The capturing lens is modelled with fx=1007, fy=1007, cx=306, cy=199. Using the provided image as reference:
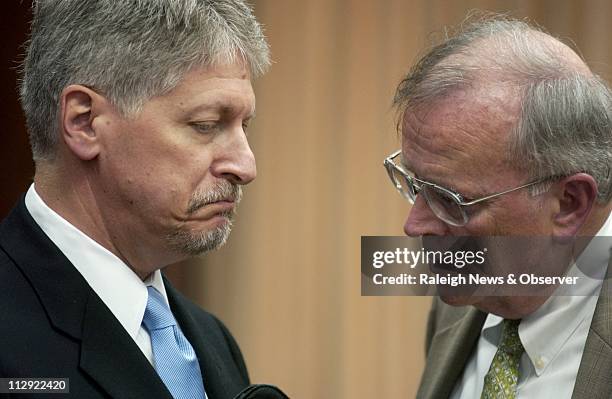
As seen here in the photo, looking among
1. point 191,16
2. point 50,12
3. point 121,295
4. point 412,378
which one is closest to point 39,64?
point 50,12

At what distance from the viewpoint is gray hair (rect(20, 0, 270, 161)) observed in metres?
1.72

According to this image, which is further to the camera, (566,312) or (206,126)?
(566,312)

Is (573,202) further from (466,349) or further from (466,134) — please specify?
(466,349)

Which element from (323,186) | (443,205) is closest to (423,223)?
(443,205)

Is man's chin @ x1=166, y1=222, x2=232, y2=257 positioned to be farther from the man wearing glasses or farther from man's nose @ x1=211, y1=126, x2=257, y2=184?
the man wearing glasses

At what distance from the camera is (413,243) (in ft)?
6.55

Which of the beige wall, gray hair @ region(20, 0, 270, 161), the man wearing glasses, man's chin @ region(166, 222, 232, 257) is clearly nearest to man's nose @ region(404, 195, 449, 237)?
the man wearing glasses

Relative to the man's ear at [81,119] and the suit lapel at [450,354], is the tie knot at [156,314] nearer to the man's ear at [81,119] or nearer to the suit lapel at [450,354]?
the man's ear at [81,119]

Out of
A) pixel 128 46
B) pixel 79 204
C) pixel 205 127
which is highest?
pixel 128 46

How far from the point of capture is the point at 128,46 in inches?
67.6

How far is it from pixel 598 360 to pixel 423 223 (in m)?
0.41

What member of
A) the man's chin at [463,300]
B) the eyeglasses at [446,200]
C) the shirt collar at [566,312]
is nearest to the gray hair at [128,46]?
the eyeglasses at [446,200]

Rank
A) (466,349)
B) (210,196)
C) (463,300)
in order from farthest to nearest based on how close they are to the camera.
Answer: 1. (466,349)
2. (463,300)
3. (210,196)

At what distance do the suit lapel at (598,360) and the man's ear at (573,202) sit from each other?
15cm
